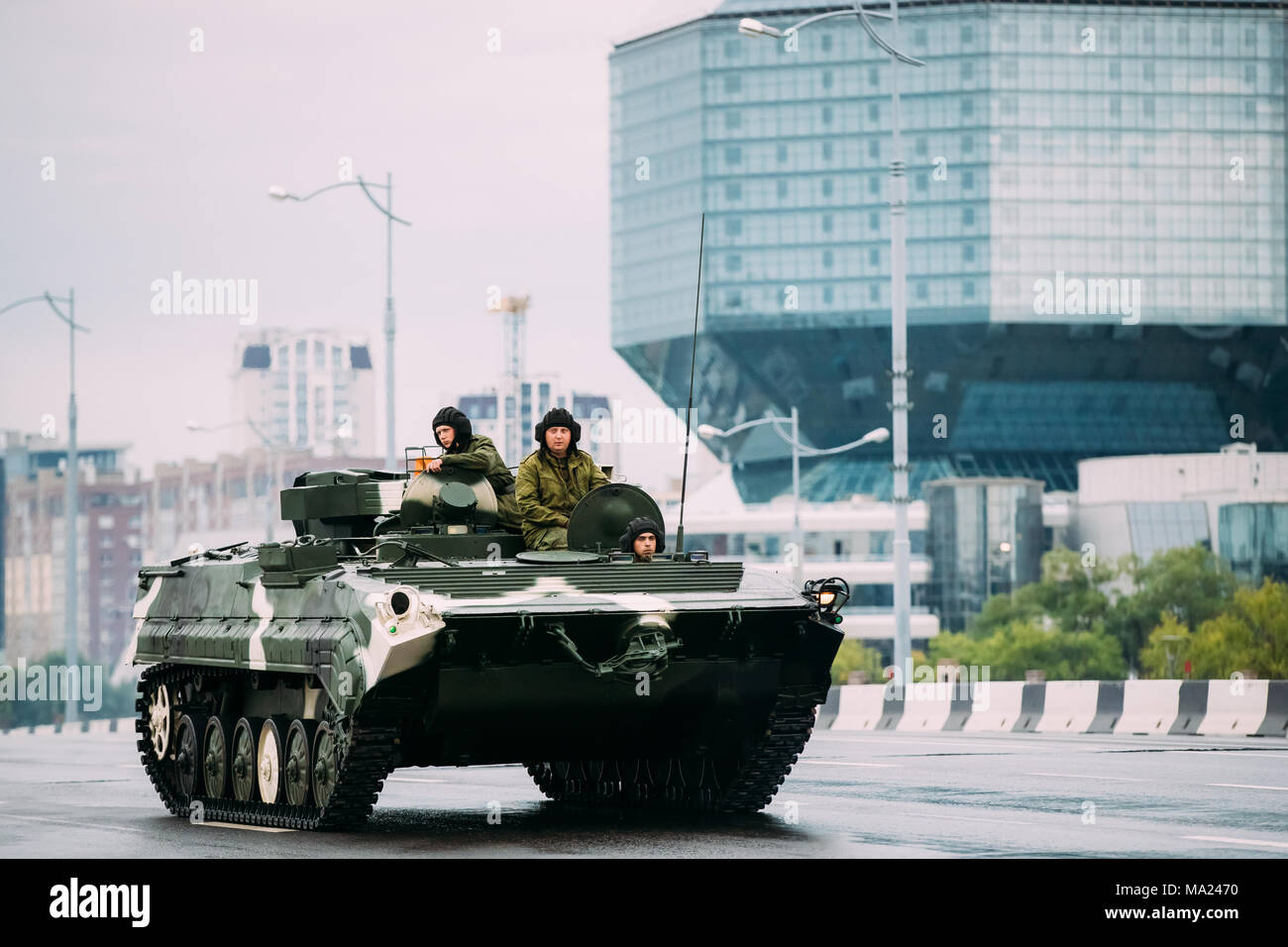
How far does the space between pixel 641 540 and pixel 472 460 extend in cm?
171

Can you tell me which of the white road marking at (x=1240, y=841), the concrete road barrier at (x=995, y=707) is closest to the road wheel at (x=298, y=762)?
the white road marking at (x=1240, y=841)

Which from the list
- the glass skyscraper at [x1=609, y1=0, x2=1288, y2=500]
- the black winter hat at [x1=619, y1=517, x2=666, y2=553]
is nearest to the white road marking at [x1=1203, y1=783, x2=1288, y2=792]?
the black winter hat at [x1=619, y1=517, x2=666, y2=553]

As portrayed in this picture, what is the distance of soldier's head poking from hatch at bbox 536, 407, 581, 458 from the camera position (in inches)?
709

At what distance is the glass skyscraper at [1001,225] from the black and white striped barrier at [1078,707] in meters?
125

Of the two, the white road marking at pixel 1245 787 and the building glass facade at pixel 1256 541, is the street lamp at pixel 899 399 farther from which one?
the building glass facade at pixel 1256 541

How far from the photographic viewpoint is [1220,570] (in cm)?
12519

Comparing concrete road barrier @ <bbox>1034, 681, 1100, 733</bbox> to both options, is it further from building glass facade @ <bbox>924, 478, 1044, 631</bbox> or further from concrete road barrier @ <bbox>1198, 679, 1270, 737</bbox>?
building glass facade @ <bbox>924, 478, 1044, 631</bbox>

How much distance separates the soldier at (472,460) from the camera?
18156 mm

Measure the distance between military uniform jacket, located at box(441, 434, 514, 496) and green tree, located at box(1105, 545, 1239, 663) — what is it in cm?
10453

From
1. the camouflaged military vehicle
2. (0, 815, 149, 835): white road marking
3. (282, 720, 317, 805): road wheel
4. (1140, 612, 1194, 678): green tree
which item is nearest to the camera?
the camouflaged military vehicle
